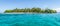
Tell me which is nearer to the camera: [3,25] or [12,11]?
[3,25]

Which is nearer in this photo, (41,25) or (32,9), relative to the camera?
(41,25)

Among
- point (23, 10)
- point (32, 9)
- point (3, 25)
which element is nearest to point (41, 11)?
point (32, 9)

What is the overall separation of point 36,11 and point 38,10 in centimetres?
→ 37

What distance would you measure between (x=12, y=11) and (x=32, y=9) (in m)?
3.09

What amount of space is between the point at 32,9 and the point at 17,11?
2.55m

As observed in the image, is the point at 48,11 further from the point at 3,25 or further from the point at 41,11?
the point at 3,25

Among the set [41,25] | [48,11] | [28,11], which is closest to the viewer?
[41,25]

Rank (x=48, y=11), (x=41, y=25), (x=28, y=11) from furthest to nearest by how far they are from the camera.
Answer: (x=48, y=11) < (x=28, y=11) < (x=41, y=25)

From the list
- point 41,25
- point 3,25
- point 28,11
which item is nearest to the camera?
point 3,25

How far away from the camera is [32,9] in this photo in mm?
16531

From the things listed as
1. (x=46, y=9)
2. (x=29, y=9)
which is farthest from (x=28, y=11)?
(x=46, y=9)

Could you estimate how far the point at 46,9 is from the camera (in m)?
17.2

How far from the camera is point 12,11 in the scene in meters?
17.1

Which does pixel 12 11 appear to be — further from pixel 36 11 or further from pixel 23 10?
pixel 36 11
